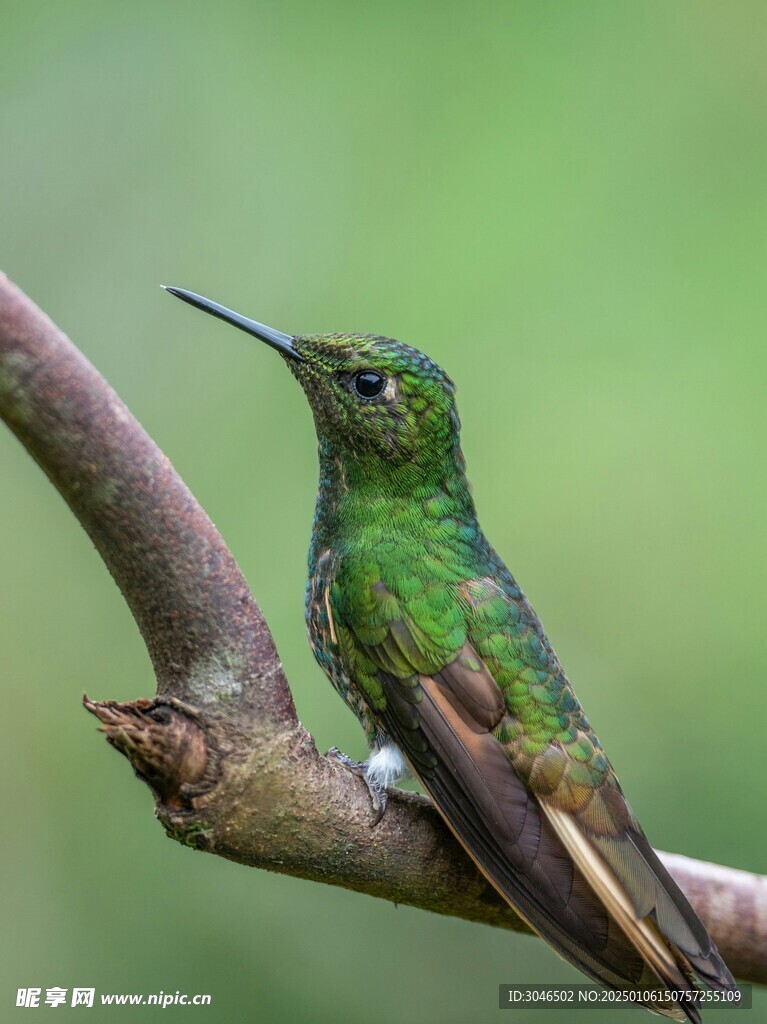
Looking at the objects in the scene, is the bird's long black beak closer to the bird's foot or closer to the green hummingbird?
the green hummingbird

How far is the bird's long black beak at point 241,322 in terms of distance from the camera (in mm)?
3439

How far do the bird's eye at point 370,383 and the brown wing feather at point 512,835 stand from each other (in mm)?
860

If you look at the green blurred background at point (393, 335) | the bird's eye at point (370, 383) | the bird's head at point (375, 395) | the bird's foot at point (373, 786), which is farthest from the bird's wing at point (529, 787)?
the green blurred background at point (393, 335)

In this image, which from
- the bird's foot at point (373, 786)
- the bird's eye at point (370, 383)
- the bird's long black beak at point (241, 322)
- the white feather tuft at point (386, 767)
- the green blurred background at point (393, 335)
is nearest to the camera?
the bird's foot at point (373, 786)

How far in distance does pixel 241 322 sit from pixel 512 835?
64.4 inches

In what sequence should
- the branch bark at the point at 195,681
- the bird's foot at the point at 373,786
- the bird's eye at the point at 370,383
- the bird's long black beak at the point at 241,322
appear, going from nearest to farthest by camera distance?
1. the branch bark at the point at 195,681
2. the bird's foot at the point at 373,786
3. the bird's long black beak at the point at 241,322
4. the bird's eye at the point at 370,383

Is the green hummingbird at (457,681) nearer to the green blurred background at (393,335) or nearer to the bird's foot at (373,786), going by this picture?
the bird's foot at (373,786)

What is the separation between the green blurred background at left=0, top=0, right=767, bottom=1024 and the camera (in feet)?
16.8

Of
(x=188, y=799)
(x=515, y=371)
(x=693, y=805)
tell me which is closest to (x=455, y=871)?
(x=188, y=799)

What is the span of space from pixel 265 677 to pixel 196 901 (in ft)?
9.67

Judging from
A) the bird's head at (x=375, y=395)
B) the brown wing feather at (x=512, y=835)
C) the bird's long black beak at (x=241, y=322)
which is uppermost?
the bird's long black beak at (x=241, y=322)

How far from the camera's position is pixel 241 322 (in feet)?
11.6

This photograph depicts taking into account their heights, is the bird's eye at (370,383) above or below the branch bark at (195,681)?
above

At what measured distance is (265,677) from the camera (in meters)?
2.52
